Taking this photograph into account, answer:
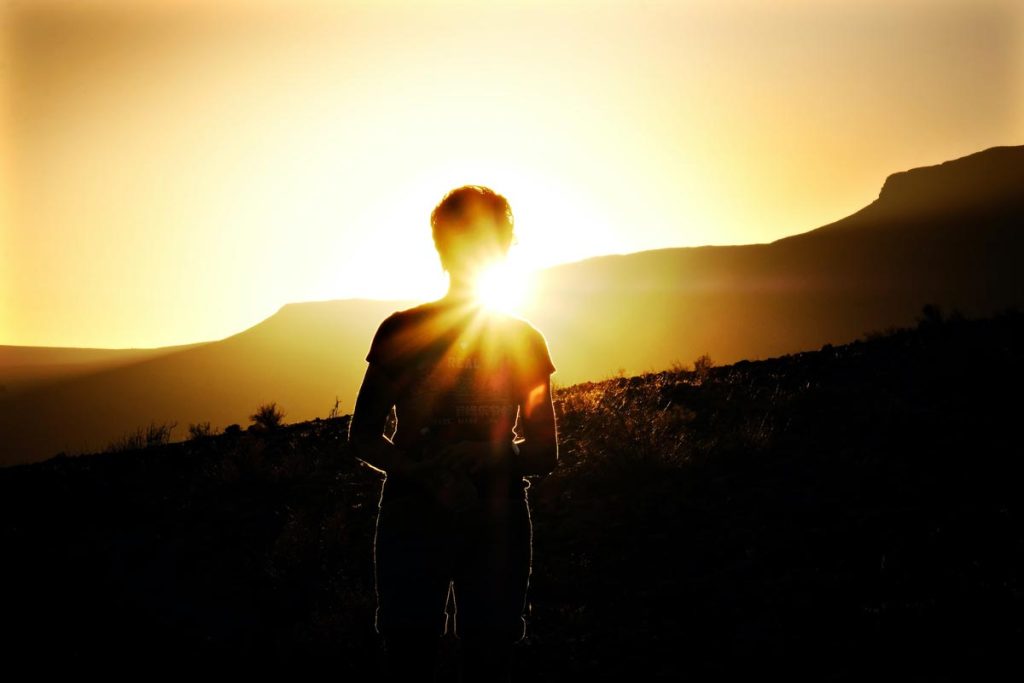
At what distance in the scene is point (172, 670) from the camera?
5.94 meters

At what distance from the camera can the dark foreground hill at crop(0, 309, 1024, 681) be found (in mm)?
5617

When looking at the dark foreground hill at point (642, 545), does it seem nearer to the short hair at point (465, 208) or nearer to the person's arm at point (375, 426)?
the person's arm at point (375, 426)

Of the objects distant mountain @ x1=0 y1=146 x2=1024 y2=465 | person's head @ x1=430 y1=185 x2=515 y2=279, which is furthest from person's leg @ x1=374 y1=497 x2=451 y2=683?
distant mountain @ x1=0 y1=146 x2=1024 y2=465

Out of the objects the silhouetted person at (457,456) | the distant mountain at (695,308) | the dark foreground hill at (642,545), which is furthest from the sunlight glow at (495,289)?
the distant mountain at (695,308)

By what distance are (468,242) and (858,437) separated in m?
8.61

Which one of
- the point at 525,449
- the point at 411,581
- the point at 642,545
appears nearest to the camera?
the point at 411,581

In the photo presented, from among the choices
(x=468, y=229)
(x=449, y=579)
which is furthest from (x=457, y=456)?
(x=468, y=229)

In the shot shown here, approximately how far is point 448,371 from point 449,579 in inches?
24.3

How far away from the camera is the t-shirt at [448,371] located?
8.38 feet

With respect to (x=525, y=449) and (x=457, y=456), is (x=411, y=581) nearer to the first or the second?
(x=457, y=456)

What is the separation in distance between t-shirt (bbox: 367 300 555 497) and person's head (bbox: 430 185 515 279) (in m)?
0.14

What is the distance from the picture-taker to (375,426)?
2.54 metres

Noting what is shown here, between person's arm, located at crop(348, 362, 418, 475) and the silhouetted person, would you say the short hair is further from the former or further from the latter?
person's arm, located at crop(348, 362, 418, 475)

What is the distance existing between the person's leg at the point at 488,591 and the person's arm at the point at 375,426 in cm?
29
